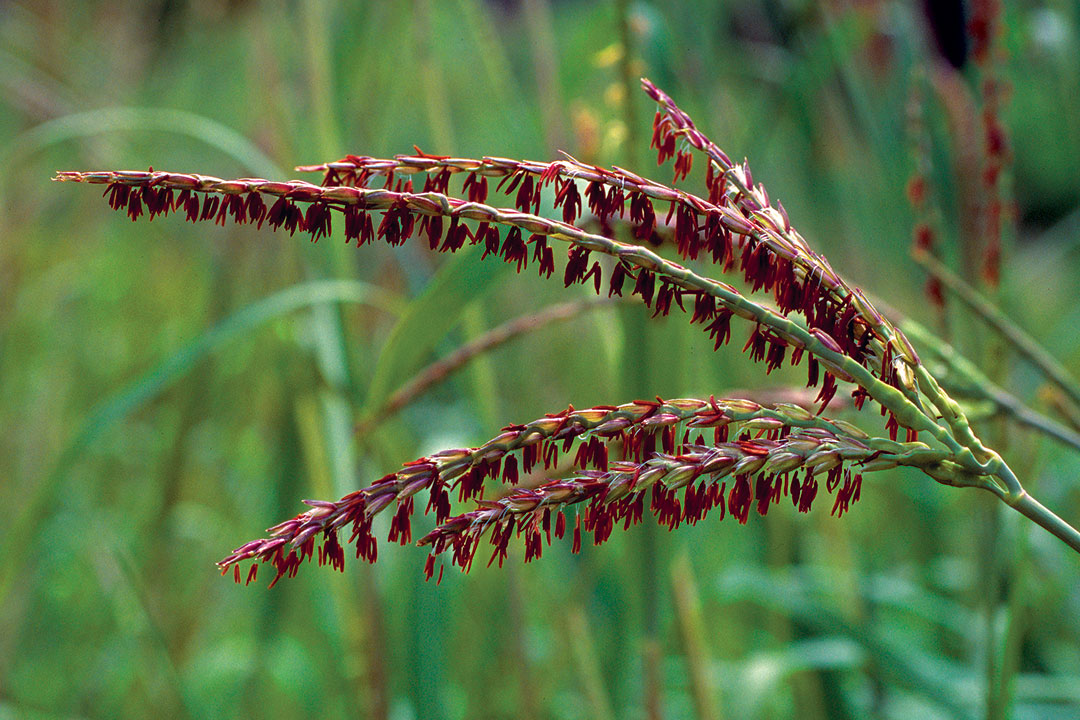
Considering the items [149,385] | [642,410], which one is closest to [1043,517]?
[642,410]

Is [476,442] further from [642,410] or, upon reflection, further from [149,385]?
[642,410]

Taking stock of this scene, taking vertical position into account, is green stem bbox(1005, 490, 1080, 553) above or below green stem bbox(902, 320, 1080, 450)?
below

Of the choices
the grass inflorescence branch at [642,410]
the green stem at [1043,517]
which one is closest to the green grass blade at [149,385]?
the grass inflorescence branch at [642,410]

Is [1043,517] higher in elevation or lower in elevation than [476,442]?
lower

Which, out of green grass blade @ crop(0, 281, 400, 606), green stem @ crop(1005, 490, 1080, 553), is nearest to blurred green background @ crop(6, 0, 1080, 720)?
green grass blade @ crop(0, 281, 400, 606)

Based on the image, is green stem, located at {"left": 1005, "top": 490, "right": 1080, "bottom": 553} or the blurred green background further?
the blurred green background

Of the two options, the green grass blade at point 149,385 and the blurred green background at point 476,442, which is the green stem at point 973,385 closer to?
the blurred green background at point 476,442

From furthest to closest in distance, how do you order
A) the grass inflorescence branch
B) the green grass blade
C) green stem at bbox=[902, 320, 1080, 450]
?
the green grass blade, green stem at bbox=[902, 320, 1080, 450], the grass inflorescence branch

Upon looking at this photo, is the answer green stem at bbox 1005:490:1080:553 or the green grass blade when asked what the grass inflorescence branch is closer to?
green stem at bbox 1005:490:1080:553

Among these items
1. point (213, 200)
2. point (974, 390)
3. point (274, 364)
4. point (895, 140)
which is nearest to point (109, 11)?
point (274, 364)
